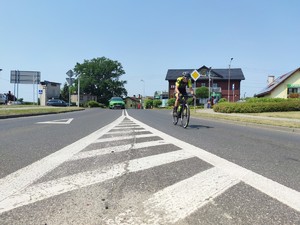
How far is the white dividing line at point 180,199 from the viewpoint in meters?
2.29

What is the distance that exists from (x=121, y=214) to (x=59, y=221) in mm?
480

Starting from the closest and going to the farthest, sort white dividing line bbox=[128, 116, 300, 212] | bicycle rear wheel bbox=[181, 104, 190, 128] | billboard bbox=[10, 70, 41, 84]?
1. white dividing line bbox=[128, 116, 300, 212]
2. bicycle rear wheel bbox=[181, 104, 190, 128]
3. billboard bbox=[10, 70, 41, 84]

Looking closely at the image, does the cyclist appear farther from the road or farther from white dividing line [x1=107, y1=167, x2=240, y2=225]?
white dividing line [x1=107, y1=167, x2=240, y2=225]

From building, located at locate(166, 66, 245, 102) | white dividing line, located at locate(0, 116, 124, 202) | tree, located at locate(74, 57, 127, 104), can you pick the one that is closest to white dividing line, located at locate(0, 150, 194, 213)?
white dividing line, located at locate(0, 116, 124, 202)

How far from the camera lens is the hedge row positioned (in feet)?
78.8

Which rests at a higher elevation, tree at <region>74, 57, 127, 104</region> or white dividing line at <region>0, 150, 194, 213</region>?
tree at <region>74, 57, 127, 104</region>

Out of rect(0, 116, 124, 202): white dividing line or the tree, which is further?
the tree

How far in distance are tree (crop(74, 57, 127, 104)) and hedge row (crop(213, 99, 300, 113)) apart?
233 feet

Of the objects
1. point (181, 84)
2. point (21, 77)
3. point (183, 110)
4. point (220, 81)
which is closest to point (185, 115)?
point (183, 110)

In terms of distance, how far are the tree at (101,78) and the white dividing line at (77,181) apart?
88.9 metres

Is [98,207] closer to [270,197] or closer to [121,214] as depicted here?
[121,214]

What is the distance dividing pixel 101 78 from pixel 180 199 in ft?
310

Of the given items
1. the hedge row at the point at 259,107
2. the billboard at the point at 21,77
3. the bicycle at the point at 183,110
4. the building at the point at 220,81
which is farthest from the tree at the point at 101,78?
the bicycle at the point at 183,110

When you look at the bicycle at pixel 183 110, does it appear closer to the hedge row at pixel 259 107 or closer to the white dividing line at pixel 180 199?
the white dividing line at pixel 180 199
